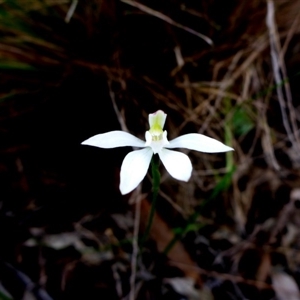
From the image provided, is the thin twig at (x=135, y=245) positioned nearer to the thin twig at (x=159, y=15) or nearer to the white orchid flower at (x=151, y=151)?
the white orchid flower at (x=151, y=151)

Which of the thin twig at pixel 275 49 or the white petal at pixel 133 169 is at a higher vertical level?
the thin twig at pixel 275 49

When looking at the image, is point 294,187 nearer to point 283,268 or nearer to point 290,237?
point 290,237

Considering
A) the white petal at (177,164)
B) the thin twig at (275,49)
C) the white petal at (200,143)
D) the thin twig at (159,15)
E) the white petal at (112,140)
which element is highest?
the thin twig at (159,15)

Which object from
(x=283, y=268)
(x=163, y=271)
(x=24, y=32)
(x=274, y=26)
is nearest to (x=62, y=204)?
(x=163, y=271)

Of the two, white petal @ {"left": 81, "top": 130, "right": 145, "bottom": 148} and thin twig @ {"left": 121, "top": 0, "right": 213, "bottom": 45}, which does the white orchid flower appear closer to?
white petal @ {"left": 81, "top": 130, "right": 145, "bottom": 148}

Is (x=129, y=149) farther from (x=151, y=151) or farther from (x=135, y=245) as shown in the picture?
(x=151, y=151)

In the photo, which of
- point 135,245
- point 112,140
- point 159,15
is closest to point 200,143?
point 112,140

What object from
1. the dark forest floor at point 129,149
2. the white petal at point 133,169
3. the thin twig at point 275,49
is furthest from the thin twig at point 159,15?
the white petal at point 133,169

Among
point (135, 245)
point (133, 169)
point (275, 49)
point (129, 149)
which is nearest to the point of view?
point (133, 169)
